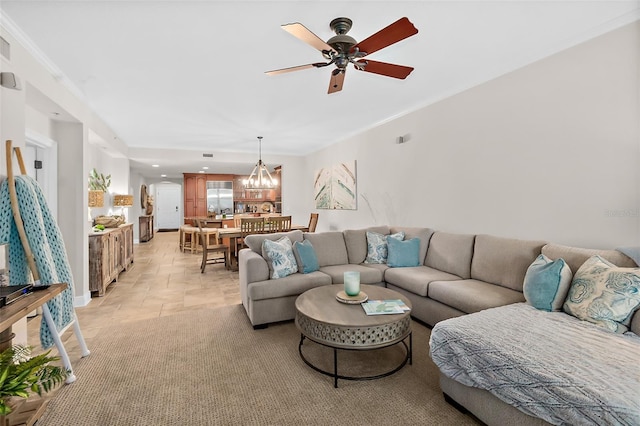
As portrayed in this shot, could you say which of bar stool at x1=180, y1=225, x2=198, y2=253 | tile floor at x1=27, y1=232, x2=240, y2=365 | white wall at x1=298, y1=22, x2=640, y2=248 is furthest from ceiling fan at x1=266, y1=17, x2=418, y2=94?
bar stool at x1=180, y1=225, x2=198, y2=253

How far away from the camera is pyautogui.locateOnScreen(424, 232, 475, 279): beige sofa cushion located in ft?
10.9

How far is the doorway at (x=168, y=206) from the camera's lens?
44.2 feet

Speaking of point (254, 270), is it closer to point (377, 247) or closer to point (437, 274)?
point (377, 247)

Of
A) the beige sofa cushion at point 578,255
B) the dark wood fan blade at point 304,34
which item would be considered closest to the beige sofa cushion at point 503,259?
the beige sofa cushion at point 578,255

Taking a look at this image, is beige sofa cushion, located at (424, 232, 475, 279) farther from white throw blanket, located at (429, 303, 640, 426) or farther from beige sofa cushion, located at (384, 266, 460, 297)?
white throw blanket, located at (429, 303, 640, 426)

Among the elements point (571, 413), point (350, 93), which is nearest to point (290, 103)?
point (350, 93)

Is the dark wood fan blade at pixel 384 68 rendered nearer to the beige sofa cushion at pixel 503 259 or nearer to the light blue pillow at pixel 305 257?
the beige sofa cushion at pixel 503 259

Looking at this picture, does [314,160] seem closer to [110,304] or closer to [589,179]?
[110,304]

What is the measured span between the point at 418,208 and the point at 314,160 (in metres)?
3.77

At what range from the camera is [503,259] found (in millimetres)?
2908

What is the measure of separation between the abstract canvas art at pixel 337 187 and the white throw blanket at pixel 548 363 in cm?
410

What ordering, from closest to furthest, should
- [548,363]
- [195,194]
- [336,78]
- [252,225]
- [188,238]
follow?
[548,363] → [336,78] → [252,225] → [188,238] → [195,194]

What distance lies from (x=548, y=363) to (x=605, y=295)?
0.83m

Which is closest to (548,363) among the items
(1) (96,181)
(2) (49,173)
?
(2) (49,173)
